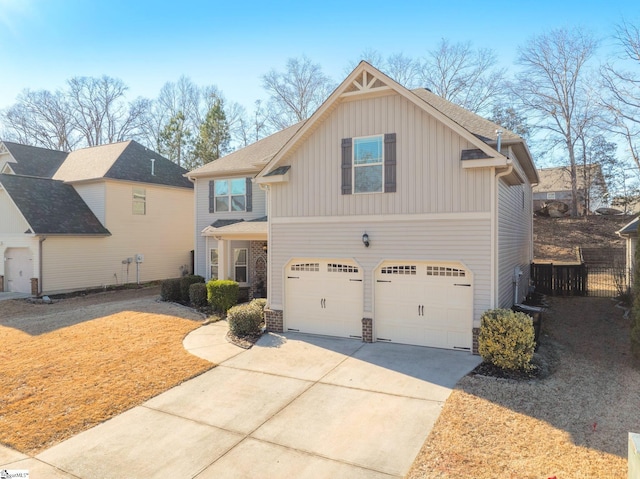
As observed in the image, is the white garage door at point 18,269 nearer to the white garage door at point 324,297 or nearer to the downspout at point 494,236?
the white garage door at point 324,297

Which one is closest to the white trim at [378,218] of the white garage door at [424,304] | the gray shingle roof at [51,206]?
the white garage door at [424,304]

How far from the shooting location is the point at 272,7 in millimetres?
11961

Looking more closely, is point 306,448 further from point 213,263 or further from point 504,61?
point 504,61

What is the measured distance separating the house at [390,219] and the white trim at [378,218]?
0.08 feet

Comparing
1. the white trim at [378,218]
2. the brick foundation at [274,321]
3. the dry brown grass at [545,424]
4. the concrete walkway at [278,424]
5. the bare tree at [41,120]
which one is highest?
the bare tree at [41,120]

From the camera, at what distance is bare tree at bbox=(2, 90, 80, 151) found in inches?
1453

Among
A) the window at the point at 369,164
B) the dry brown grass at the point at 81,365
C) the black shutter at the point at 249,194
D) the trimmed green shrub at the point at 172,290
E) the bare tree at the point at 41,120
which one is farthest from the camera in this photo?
the bare tree at the point at 41,120

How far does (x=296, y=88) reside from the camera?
3397 cm

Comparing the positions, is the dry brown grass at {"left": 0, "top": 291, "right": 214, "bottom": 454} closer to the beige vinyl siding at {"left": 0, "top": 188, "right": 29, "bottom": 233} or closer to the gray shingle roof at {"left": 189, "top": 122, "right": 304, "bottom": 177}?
the beige vinyl siding at {"left": 0, "top": 188, "right": 29, "bottom": 233}

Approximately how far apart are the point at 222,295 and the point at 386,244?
21.2 ft

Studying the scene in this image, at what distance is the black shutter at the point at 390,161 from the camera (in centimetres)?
993

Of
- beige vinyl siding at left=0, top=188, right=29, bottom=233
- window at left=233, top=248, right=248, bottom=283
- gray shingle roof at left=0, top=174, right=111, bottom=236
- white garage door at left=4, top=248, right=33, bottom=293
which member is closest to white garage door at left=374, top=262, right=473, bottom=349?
window at left=233, top=248, right=248, bottom=283

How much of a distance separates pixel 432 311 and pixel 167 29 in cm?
1306

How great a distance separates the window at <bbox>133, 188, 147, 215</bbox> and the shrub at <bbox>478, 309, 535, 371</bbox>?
61.4 ft
